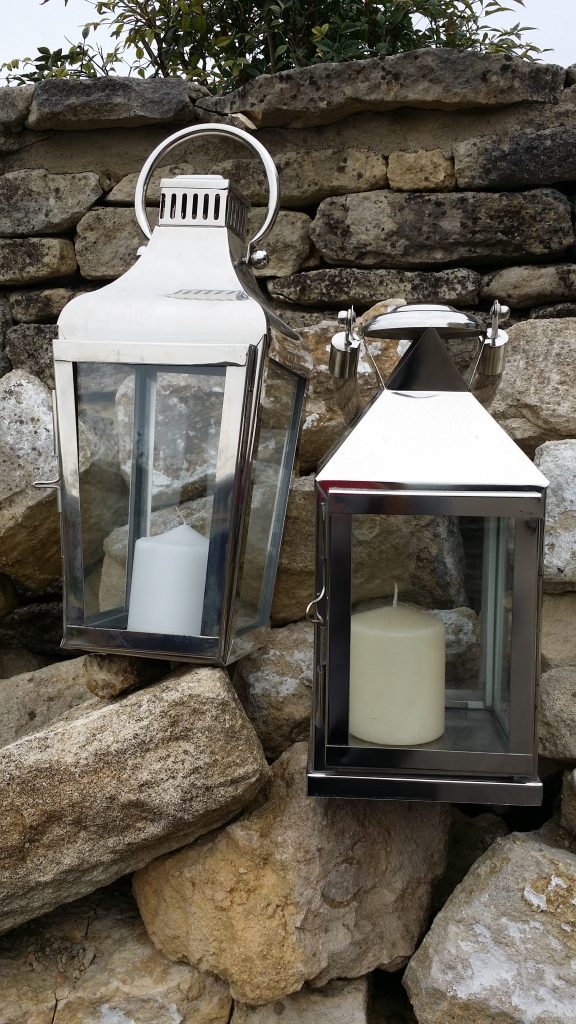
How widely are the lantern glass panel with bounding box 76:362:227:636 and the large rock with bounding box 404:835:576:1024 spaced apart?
1.72ft

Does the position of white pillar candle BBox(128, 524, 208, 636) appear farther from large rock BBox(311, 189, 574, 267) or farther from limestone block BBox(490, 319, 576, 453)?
large rock BBox(311, 189, 574, 267)

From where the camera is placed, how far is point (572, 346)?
4.96ft

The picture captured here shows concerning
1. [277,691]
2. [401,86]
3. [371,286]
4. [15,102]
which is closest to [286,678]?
[277,691]

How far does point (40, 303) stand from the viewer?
1951 millimetres

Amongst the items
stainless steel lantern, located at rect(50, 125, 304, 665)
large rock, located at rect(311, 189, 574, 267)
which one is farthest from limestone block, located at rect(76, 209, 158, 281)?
stainless steel lantern, located at rect(50, 125, 304, 665)

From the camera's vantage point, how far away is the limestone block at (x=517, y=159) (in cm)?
173

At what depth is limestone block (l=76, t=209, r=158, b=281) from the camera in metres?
1.92

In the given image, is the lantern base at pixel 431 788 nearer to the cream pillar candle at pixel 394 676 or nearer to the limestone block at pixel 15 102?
the cream pillar candle at pixel 394 676

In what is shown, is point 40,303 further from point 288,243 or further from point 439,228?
point 439,228

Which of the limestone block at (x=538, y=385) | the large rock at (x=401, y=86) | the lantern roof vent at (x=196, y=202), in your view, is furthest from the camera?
the large rock at (x=401, y=86)

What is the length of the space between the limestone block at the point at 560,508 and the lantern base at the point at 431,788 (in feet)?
1.41

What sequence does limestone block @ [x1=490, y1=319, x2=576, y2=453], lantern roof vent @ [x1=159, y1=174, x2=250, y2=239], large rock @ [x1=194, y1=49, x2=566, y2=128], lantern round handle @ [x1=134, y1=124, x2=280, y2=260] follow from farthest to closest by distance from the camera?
large rock @ [x1=194, y1=49, x2=566, y2=128] < limestone block @ [x1=490, y1=319, x2=576, y2=453] < lantern round handle @ [x1=134, y1=124, x2=280, y2=260] < lantern roof vent @ [x1=159, y1=174, x2=250, y2=239]

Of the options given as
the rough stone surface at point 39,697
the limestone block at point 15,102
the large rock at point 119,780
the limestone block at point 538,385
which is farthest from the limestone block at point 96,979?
the limestone block at point 15,102

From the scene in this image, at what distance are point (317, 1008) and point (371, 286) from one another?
132 centimetres
